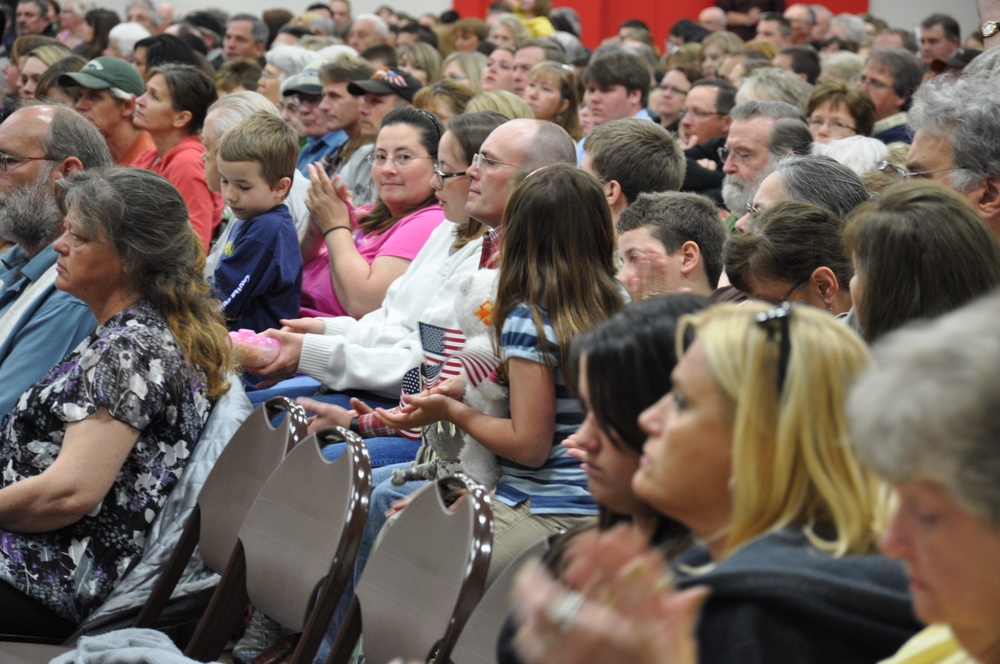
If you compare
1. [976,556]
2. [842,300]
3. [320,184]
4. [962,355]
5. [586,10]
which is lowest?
[586,10]

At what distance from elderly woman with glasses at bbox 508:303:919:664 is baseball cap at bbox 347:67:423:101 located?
422 cm

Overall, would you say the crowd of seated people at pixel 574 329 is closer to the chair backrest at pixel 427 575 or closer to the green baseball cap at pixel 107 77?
the green baseball cap at pixel 107 77

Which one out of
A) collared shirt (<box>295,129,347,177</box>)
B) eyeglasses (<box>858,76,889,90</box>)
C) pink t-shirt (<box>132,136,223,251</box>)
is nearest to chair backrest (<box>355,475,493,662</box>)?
pink t-shirt (<box>132,136,223,251</box>)

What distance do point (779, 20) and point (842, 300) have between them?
7.98m

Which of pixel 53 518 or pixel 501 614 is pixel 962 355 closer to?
pixel 501 614

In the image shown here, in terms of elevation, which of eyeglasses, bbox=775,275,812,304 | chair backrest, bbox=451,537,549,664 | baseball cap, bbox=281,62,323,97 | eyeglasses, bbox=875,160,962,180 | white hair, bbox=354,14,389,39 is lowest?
white hair, bbox=354,14,389,39

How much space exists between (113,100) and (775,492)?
4.59 m

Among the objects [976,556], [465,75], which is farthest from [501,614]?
[465,75]

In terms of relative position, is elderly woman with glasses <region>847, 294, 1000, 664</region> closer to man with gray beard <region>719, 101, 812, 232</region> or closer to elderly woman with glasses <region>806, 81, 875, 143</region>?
man with gray beard <region>719, 101, 812, 232</region>

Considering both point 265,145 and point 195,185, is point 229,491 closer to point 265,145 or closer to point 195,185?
point 265,145

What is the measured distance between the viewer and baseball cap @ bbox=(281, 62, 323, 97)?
5.75m

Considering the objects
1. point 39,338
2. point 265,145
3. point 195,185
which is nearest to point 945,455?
point 39,338

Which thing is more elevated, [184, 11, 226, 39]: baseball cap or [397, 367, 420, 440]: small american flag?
[397, 367, 420, 440]: small american flag

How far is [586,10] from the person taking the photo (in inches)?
537
